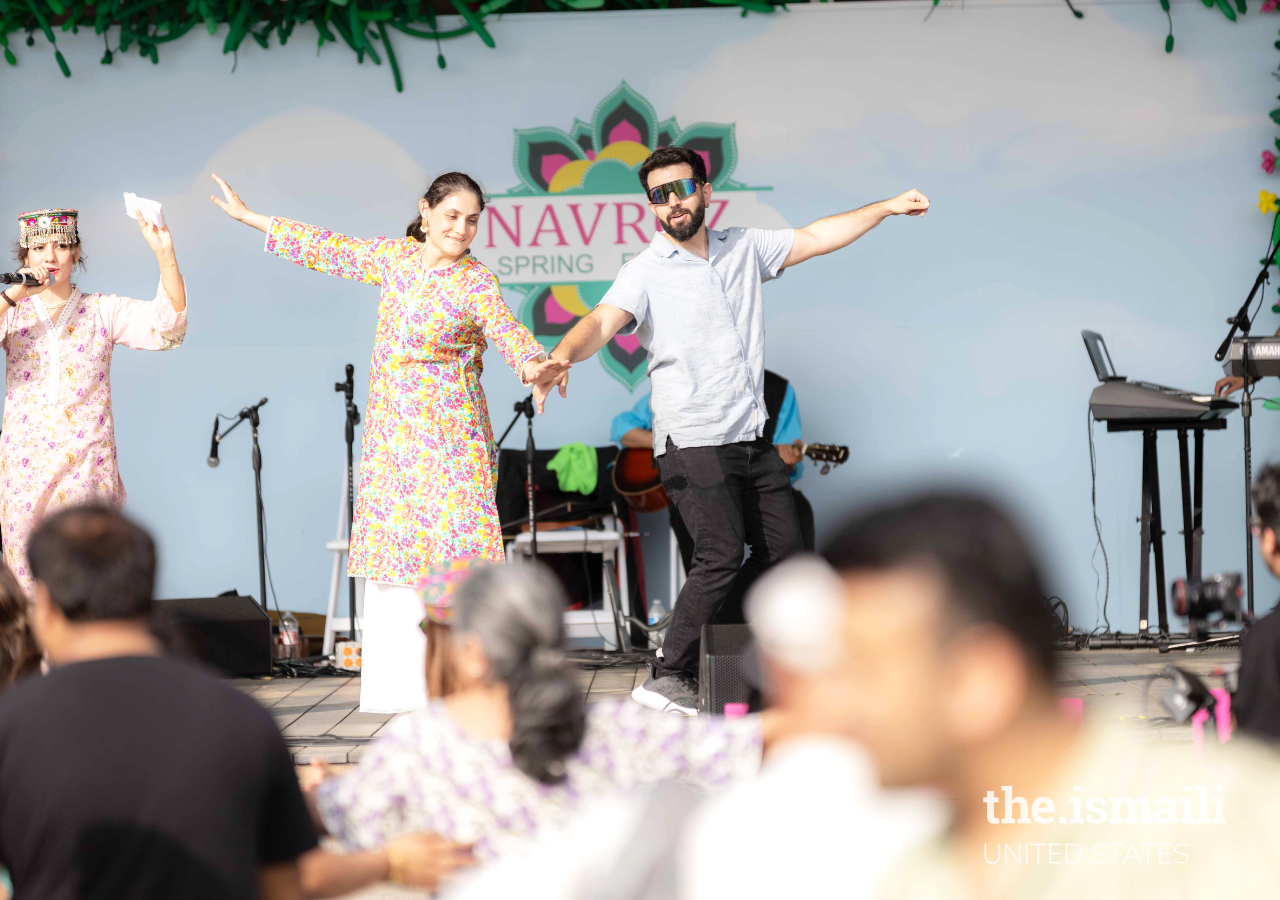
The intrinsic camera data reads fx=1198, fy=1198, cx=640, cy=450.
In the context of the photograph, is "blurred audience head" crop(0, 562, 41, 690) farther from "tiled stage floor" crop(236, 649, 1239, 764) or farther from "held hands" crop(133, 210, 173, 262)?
"held hands" crop(133, 210, 173, 262)

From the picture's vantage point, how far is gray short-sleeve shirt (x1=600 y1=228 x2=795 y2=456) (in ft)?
12.5

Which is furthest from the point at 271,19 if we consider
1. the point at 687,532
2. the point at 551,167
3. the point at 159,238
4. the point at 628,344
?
the point at 687,532

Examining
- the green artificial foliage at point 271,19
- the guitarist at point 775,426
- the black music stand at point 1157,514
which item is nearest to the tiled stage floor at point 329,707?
the guitarist at point 775,426

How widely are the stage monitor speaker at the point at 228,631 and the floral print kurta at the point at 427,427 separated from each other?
0.61 m

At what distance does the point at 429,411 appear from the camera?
372 centimetres

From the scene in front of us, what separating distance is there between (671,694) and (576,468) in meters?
1.98

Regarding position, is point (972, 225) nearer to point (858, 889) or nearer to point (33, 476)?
point (33, 476)

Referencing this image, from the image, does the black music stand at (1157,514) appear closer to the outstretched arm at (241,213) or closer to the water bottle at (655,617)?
the water bottle at (655,617)

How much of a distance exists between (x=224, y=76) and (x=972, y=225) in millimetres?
3881

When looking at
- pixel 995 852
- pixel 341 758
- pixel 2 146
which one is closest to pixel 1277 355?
pixel 341 758

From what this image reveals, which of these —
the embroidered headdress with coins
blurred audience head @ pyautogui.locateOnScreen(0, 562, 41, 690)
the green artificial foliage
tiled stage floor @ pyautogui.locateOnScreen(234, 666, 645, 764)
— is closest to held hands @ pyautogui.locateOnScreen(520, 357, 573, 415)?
tiled stage floor @ pyautogui.locateOnScreen(234, 666, 645, 764)

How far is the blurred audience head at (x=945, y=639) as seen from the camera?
0.62 meters

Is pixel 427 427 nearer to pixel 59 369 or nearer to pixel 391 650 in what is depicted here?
pixel 391 650

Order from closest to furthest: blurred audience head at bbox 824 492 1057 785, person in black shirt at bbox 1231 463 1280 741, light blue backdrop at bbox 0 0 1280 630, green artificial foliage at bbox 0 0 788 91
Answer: blurred audience head at bbox 824 492 1057 785 → person in black shirt at bbox 1231 463 1280 741 → green artificial foliage at bbox 0 0 788 91 → light blue backdrop at bbox 0 0 1280 630
